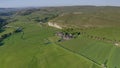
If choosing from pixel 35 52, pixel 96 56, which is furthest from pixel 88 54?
Answer: pixel 35 52

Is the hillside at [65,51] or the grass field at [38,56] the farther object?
the hillside at [65,51]

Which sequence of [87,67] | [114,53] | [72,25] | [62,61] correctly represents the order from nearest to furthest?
[87,67] < [62,61] < [114,53] < [72,25]

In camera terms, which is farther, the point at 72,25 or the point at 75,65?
the point at 72,25

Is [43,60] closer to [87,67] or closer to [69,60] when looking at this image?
[69,60]

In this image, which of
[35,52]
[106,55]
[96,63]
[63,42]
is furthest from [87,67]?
[63,42]

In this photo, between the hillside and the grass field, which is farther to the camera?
the hillside

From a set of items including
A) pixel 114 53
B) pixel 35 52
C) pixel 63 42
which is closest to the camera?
pixel 114 53

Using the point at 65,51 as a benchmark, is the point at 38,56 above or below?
below

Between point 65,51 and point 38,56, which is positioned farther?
point 65,51

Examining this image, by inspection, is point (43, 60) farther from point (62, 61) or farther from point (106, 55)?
point (106, 55)
